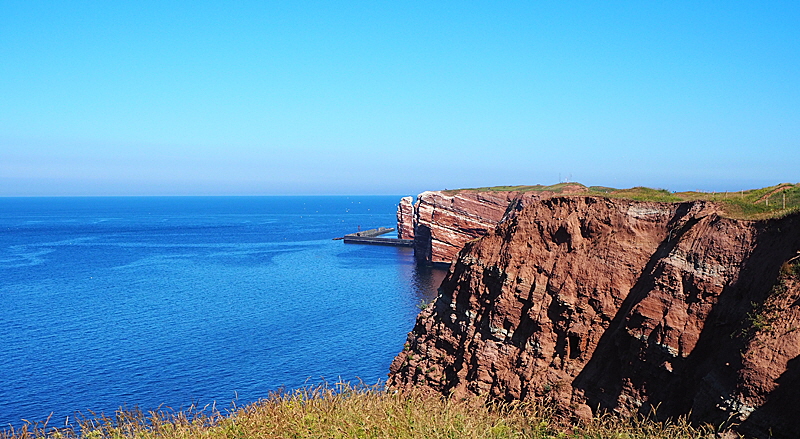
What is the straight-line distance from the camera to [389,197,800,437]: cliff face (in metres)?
17.4

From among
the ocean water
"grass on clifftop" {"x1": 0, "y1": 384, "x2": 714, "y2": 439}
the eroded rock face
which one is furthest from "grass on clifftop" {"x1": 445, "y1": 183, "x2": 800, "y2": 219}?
the eroded rock face

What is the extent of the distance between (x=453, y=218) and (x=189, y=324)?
179 ft

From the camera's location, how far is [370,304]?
70875 millimetres

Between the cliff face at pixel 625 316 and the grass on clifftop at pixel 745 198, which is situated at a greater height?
the grass on clifftop at pixel 745 198

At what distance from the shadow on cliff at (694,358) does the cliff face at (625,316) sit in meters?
0.04

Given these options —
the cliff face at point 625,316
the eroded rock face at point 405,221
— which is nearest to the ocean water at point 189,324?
the cliff face at point 625,316

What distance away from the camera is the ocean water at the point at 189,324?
4291 centimetres

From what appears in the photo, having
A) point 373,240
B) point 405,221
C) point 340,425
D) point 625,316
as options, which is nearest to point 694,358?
point 625,316

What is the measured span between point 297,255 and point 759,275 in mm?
105809

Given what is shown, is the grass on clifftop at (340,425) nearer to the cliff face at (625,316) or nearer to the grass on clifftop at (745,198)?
the cliff face at (625,316)

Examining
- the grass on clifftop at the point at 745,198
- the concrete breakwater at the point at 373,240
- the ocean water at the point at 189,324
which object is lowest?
the ocean water at the point at 189,324

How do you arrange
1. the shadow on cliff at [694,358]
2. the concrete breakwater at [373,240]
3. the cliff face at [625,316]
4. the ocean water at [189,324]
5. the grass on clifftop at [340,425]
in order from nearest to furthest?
1. the grass on clifftop at [340,425]
2. the cliff face at [625,316]
3. the shadow on cliff at [694,358]
4. the ocean water at [189,324]
5. the concrete breakwater at [373,240]

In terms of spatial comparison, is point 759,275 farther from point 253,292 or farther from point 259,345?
point 253,292

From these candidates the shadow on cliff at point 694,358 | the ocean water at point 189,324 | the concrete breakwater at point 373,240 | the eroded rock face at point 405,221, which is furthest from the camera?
the eroded rock face at point 405,221
